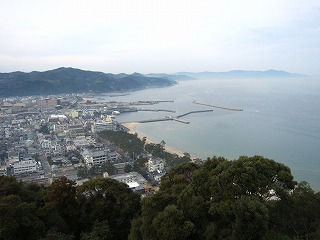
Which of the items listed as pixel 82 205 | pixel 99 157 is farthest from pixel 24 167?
pixel 82 205

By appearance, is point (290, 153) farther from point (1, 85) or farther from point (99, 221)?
point (1, 85)

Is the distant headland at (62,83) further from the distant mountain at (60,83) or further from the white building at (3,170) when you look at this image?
the white building at (3,170)

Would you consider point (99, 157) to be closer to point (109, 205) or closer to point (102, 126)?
point (102, 126)

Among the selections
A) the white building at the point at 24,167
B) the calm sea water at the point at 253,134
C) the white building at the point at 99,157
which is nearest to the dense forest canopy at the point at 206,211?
the white building at the point at 24,167

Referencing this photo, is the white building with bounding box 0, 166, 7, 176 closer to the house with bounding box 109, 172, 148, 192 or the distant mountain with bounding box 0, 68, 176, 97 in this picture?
the house with bounding box 109, 172, 148, 192

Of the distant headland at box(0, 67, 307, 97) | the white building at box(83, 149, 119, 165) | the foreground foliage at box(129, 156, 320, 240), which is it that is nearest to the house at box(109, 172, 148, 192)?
the white building at box(83, 149, 119, 165)

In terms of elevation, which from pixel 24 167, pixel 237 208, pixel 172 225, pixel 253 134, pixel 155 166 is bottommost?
pixel 253 134
